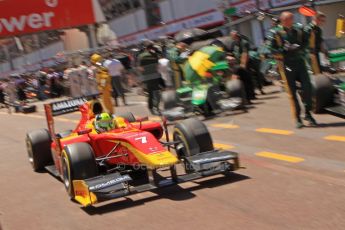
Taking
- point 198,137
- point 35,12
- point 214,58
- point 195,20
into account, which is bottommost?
point 198,137

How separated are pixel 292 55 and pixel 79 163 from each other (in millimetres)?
4472

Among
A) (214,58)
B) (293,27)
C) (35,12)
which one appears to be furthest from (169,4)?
(293,27)

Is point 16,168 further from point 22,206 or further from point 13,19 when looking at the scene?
point 13,19

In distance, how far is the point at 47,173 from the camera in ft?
29.0

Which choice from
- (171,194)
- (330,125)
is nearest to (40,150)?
(171,194)

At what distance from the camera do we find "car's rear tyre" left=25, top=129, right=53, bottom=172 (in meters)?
8.84

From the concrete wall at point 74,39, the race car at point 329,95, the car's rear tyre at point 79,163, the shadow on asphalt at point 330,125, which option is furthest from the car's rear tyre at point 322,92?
the concrete wall at point 74,39

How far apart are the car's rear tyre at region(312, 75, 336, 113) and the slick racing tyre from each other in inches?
130

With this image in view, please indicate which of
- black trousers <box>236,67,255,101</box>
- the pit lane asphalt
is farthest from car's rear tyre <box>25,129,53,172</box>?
black trousers <box>236,67,255,101</box>

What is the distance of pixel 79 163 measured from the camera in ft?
21.5

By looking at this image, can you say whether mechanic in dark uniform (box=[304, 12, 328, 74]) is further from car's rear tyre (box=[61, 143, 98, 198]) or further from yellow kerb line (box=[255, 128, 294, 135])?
car's rear tyre (box=[61, 143, 98, 198])

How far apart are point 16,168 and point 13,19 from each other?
2280 centimetres

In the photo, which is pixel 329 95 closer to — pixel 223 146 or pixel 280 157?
pixel 223 146

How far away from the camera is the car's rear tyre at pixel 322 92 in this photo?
9773 millimetres
